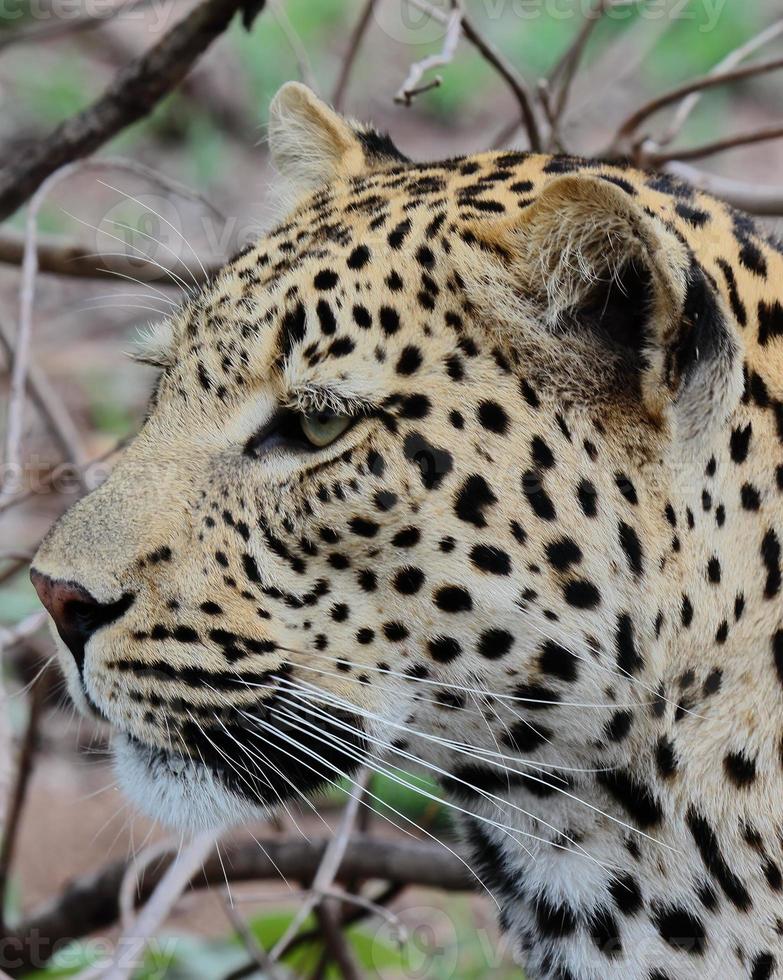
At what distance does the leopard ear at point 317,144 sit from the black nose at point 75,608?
1302 millimetres

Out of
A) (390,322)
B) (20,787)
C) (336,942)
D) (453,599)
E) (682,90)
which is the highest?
(682,90)

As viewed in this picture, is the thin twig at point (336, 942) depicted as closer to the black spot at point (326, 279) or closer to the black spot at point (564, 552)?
the black spot at point (564, 552)

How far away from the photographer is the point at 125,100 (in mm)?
4246

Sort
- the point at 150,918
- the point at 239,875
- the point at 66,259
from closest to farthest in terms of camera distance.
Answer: the point at 150,918, the point at 239,875, the point at 66,259

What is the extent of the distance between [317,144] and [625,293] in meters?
1.26

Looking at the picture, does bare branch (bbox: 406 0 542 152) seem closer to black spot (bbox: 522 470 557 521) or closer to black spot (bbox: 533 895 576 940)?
black spot (bbox: 522 470 557 521)

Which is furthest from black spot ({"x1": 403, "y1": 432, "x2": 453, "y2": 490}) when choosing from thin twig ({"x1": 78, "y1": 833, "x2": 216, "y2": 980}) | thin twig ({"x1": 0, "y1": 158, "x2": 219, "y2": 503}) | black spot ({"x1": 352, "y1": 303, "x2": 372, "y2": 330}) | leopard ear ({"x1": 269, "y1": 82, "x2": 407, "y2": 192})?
thin twig ({"x1": 0, "y1": 158, "x2": 219, "y2": 503})

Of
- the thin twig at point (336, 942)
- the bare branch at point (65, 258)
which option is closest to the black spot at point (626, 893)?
the thin twig at point (336, 942)

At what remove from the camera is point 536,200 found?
2.59 metres

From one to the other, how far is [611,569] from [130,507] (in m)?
0.99

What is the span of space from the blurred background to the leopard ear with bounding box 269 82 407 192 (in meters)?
0.14

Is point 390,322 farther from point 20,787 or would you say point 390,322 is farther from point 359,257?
point 20,787

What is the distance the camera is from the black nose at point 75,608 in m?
2.71

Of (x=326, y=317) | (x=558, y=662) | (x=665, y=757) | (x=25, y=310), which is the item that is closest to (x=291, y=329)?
(x=326, y=317)
